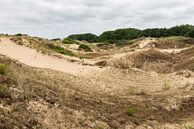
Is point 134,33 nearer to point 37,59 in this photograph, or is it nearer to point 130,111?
point 37,59

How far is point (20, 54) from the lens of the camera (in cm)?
2998

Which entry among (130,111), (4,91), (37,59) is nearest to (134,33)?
(37,59)

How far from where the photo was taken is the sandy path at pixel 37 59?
25.9 m

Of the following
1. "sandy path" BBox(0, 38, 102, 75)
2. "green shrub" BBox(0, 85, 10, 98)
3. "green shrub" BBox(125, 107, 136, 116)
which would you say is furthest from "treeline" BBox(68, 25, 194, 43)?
"green shrub" BBox(0, 85, 10, 98)

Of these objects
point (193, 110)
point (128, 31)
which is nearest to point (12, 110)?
point (193, 110)

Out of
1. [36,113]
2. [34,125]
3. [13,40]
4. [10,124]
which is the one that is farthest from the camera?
[13,40]

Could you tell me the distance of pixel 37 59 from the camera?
2877cm

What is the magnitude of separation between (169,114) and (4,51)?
19.1m

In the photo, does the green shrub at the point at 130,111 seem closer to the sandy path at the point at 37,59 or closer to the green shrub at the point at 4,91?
the green shrub at the point at 4,91

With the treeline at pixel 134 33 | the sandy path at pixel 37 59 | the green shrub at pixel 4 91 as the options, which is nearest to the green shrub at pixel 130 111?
the green shrub at pixel 4 91

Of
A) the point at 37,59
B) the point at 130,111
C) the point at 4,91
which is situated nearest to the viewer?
the point at 4,91

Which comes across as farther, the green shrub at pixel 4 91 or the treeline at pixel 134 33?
the treeline at pixel 134 33

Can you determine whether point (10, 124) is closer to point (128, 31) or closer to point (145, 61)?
point (145, 61)

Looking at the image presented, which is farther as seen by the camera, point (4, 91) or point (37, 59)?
point (37, 59)
